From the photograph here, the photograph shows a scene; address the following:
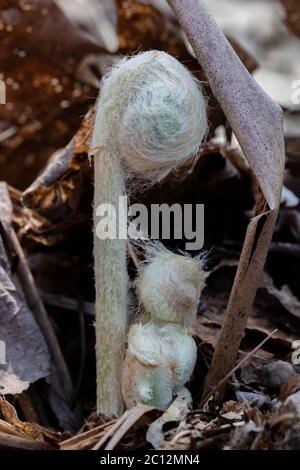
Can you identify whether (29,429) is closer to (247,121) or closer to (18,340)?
(18,340)

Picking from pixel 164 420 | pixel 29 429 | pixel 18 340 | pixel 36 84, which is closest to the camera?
pixel 164 420

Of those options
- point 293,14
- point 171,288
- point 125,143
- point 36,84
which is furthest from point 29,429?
point 293,14

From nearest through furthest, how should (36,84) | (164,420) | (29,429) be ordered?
(164,420), (29,429), (36,84)

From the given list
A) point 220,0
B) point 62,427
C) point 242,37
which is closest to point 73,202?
point 62,427

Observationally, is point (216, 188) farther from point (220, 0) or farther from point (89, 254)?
point (220, 0)

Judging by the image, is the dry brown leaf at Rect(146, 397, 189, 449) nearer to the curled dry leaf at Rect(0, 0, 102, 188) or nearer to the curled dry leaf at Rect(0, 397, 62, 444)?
the curled dry leaf at Rect(0, 397, 62, 444)

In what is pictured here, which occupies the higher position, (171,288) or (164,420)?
(171,288)

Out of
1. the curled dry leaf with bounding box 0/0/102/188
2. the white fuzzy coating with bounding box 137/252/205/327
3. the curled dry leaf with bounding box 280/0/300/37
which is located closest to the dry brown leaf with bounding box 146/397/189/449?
the white fuzzy coating with bounding box 137/252/205/327
